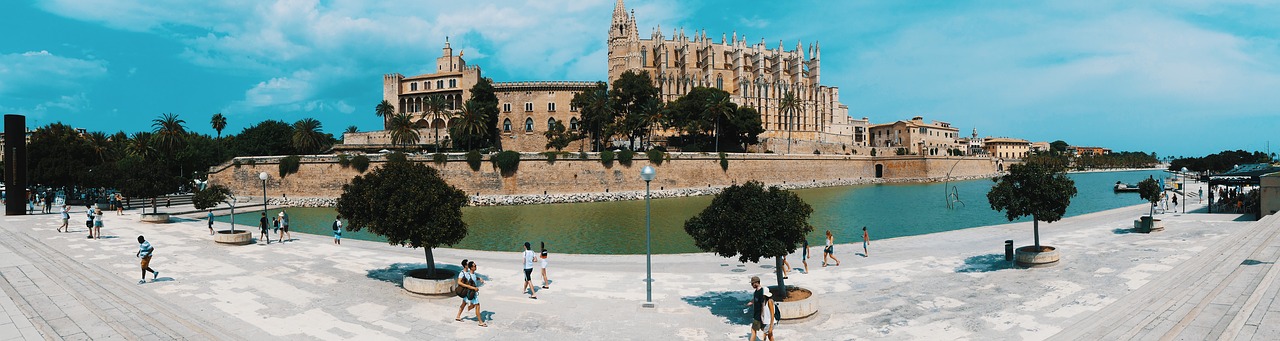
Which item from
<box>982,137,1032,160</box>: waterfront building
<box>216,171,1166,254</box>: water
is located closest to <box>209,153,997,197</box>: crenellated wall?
<box>216,171,1166,254</box>: water

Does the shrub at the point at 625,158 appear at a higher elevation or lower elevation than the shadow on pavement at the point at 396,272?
higher

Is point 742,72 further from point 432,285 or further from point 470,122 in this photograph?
point 432,285

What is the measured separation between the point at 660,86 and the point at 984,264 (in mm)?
67492

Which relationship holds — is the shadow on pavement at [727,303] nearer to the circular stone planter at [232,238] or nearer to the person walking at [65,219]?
the circular stone planter at [232,238]

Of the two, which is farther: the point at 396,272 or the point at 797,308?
the point at 396,272

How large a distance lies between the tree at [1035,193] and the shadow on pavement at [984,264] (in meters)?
0.91

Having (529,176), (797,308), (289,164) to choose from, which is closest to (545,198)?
(529,176)

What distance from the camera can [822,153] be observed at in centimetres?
7425

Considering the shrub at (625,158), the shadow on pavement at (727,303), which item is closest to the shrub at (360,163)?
the shrub at (625,158)

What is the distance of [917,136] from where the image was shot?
4040 inches

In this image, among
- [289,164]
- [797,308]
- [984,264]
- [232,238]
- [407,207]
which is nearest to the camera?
[797,308]

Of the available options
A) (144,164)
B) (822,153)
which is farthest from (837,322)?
(822,153)

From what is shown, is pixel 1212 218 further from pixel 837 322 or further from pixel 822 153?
pixel 822 153

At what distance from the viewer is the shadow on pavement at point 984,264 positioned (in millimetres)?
13992
